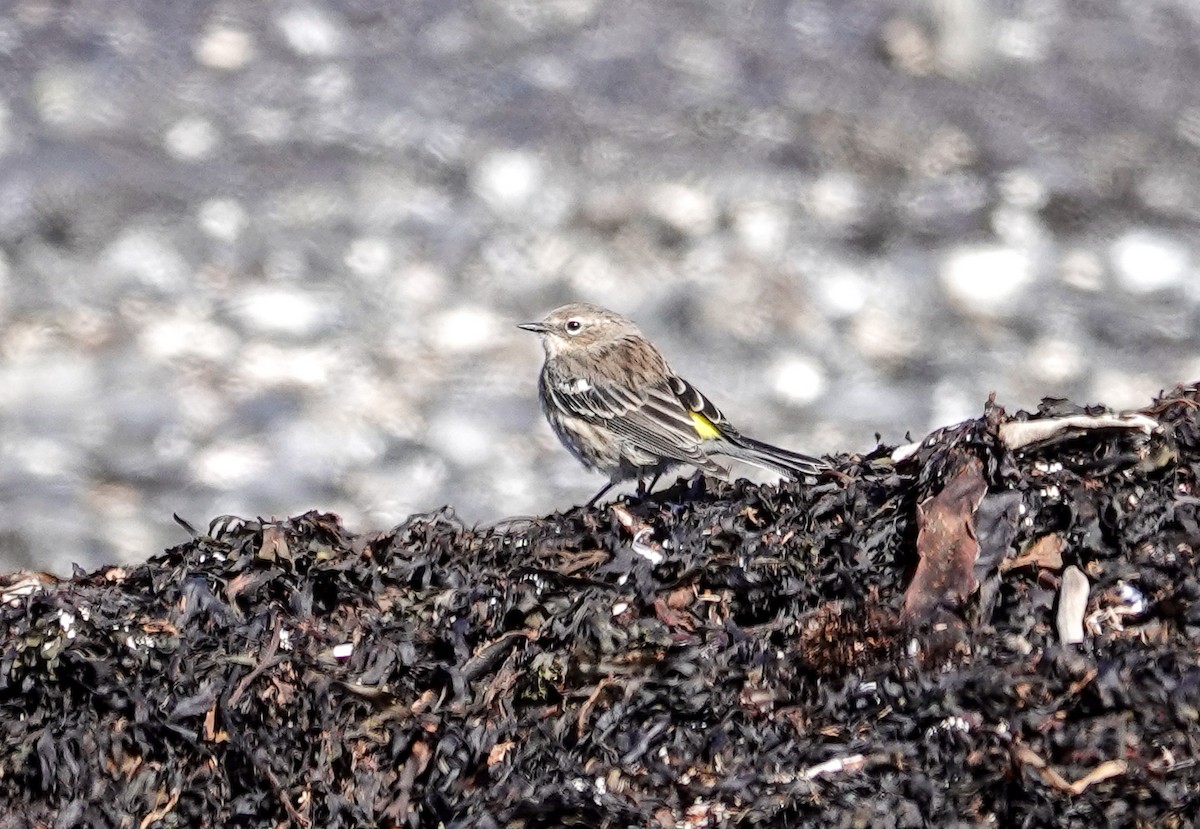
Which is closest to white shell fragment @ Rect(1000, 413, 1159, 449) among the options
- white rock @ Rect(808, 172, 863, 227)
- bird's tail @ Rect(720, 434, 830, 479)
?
bird's tail @ Rect(720, 434, 830, 479)

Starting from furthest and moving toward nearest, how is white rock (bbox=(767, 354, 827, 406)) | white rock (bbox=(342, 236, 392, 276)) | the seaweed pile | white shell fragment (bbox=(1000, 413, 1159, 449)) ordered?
white rock (bbox=(342, 236, 392, 276))
white rock (bbox=(767, 354, 827, 406))
white shell fragment (bbox=(1000, 413, 1159, 449))
the seaweed pile

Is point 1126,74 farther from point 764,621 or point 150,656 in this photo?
point 150,656

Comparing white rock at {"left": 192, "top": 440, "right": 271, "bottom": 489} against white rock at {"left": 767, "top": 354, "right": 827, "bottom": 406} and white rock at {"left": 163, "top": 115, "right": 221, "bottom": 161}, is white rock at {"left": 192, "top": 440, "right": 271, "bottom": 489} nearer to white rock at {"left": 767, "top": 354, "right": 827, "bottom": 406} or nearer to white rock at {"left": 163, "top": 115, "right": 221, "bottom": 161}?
white rock at {"left": 163, "top": 115, "right": 221, "bottom": 161}

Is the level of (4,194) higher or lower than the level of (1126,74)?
lower


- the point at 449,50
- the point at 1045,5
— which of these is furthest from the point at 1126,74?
the point at 449,50

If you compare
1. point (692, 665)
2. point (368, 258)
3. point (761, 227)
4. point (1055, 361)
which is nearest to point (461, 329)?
point (368, 258)

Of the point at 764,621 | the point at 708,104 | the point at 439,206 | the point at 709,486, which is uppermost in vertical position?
the point at 708,104

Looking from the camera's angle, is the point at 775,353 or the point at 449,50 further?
the point at 449,50

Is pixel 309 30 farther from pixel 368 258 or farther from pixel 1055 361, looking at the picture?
pixel 1055 361
